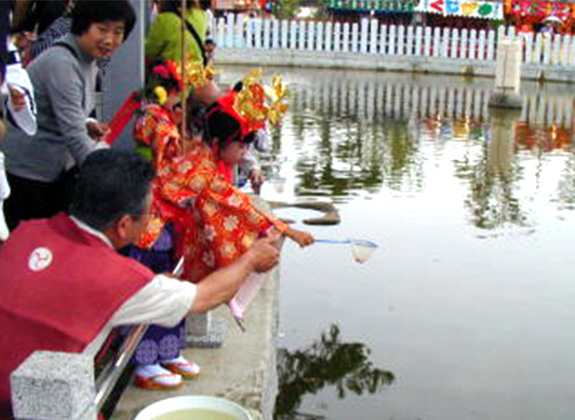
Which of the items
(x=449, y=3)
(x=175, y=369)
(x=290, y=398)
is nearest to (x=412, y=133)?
(x=290, y=398)

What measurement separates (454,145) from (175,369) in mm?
9154

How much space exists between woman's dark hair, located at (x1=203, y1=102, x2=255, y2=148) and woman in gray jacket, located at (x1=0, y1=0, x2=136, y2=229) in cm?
47

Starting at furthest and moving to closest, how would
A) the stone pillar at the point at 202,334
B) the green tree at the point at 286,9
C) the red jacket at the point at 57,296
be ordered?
the green tree at the point at 286,9 < the stone pillar at the point at 202,334 < the red jacket at the point at 57,296

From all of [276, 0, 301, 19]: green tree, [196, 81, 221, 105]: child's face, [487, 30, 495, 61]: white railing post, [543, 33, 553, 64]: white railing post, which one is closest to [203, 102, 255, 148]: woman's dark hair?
[196, 81, 221, 105]: child's face

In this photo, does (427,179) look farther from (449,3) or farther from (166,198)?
(449,3)

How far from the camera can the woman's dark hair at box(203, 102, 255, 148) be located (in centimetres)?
357

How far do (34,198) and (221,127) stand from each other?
0.81 m

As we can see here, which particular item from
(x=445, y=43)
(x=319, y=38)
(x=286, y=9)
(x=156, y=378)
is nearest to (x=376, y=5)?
(x=319, y=38)

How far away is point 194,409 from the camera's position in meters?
2.74

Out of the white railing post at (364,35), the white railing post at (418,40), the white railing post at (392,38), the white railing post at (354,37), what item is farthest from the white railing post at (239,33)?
the white railing post at (418,40)

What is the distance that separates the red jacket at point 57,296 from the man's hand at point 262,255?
53cm

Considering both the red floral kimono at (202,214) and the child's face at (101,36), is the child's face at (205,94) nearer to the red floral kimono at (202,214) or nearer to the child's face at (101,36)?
the red floral kimono at (202,214)

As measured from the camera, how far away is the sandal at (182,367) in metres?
3.49

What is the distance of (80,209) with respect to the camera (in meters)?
2.42
